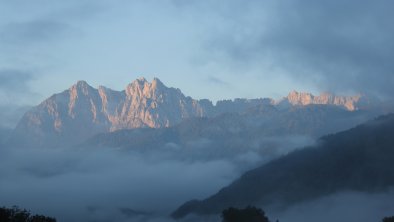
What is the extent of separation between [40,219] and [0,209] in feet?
42.0

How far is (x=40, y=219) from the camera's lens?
631 ft

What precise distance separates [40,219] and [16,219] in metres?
7.32

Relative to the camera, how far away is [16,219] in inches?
7352

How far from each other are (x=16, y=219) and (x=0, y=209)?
18.9 feet

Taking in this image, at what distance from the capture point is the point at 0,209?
183 metres
